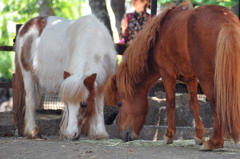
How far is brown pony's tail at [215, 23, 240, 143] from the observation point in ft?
9.63

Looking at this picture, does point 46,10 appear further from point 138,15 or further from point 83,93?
point 83,93

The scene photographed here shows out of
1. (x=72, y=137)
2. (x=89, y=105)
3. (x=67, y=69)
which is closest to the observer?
(x=72, y=137)

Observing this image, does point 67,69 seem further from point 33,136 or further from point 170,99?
point 170,99

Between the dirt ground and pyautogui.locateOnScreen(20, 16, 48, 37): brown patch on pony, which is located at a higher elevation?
pyautogui.locateOnScreen(20, 16, 48, 37): brown patch on pony

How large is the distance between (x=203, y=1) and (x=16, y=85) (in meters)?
9.65

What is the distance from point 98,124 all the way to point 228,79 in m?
2.26

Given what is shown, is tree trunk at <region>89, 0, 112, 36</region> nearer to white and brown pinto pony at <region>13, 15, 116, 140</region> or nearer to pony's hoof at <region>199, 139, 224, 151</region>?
white and brown pinto pony at <region>13, 15, 116, 140</region>

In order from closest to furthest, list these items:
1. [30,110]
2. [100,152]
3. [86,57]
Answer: [100,152], [86,57], [30,110]

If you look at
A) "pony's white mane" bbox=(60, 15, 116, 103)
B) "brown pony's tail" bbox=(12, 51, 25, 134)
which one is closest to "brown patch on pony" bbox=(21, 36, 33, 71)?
"brown pony's tail" bbox=(12, 51, 25, 134)

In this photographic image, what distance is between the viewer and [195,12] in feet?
11.6

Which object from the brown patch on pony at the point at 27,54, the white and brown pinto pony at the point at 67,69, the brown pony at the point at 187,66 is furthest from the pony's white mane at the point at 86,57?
the brown patch on pony at the point at 27,54

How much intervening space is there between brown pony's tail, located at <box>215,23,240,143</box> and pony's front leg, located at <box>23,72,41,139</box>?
3.12 meters

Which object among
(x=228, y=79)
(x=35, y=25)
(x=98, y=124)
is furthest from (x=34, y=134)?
(x=228, y=79)

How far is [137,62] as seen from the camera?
162 inches
